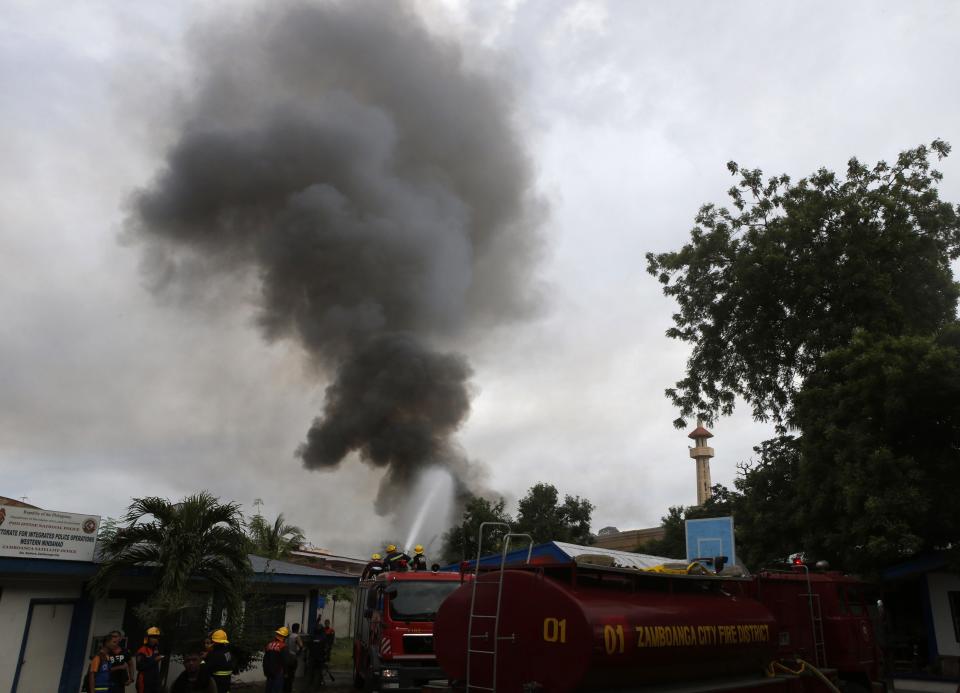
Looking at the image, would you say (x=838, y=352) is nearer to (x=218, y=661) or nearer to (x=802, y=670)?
(x=802, y=670)

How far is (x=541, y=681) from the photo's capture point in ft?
19.6

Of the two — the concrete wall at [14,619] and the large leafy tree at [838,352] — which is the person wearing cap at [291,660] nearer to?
the concrete wall at [14,619]

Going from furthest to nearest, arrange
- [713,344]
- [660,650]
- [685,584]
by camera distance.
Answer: [713,344], [685,584], [660,650]

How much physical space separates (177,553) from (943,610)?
2092cm

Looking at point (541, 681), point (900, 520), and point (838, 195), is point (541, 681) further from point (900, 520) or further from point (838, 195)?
point (838, 195)

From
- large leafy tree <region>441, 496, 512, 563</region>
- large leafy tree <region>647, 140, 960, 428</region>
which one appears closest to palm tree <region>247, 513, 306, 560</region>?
large leafy tree <region>441, 496, 512, 563</region>

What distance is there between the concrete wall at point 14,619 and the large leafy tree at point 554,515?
107 feet

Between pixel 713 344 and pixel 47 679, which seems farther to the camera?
pixel 713 344

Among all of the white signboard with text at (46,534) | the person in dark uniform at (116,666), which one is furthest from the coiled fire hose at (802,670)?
the white signboard with text at (46,534)

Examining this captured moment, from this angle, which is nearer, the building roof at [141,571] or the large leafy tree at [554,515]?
the building roof at [141,571]

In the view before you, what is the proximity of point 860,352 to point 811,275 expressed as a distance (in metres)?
4.97

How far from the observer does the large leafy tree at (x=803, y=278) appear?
21.8 meters

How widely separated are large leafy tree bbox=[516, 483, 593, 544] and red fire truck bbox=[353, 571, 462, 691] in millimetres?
30876

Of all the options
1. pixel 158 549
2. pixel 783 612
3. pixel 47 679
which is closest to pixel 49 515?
pixel 158 549
